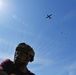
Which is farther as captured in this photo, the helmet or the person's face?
the helmet

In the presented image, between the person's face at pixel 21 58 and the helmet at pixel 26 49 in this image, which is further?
the helmet at pixel 26 49

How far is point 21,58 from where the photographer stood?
896cm

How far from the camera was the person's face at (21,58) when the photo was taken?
887 centimetres

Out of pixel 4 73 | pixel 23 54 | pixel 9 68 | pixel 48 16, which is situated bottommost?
pixel 4 73

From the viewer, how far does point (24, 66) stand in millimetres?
9250

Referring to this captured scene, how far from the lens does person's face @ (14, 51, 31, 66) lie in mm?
8871

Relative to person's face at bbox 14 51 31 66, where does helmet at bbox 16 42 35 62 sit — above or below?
above

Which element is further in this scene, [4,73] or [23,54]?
[23,54]

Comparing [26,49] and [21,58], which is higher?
[26,49]

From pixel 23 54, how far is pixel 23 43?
0.54 meters

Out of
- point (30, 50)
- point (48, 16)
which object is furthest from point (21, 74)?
point (48, 16)

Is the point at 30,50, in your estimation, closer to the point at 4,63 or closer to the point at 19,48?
the point at 19,48

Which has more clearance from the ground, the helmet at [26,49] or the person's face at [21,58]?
the helmet at [26,49]

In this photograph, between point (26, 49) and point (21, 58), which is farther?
point (26, 49)
